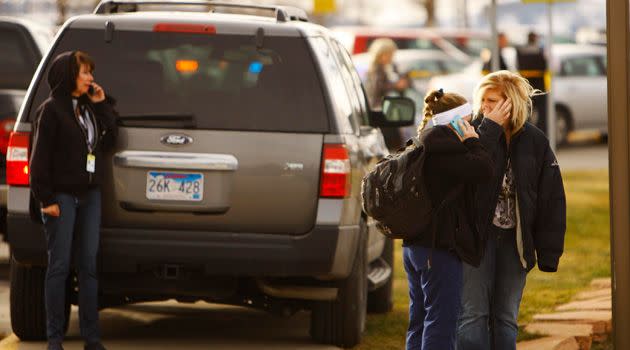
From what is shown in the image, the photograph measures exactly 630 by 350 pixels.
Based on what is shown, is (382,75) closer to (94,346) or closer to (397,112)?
(397,112)

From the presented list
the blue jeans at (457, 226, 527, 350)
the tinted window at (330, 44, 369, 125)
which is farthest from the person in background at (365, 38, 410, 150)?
the blue jeans at (457, 226, 527, 350)

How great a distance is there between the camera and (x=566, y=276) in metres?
12.2

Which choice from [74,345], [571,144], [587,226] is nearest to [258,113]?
[74,345]

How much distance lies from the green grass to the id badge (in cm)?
187

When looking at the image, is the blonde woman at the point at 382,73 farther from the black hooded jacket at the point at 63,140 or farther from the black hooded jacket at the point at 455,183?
the black hooded jacket at the point at 455,183

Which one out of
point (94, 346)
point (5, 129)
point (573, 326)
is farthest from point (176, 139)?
point (5, 129)

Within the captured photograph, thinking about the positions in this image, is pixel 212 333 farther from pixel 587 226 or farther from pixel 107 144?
pixel 587 226

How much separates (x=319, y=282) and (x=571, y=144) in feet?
68.8

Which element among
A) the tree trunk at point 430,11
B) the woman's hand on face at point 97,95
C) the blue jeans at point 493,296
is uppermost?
the woman's hand on face at point 97,95

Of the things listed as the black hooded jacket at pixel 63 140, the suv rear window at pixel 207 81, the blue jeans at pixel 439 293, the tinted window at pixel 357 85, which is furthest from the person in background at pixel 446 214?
the tinted window at pixel 357 85

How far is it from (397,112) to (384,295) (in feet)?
4.34

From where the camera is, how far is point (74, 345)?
349 inches

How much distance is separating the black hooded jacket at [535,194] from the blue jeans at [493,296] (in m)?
0.10

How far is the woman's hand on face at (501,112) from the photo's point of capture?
275 inches
